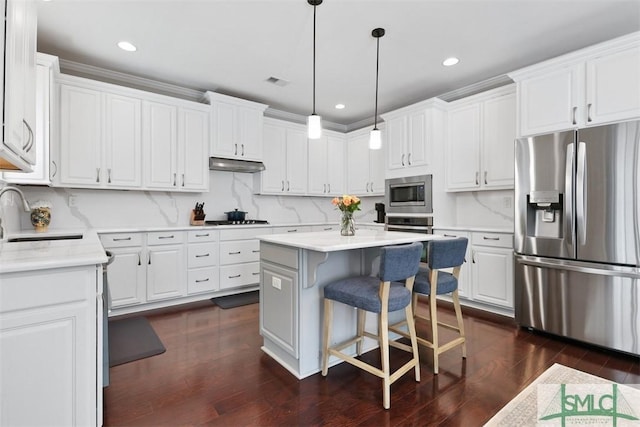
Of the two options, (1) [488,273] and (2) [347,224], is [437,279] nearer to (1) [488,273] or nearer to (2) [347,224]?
(2) [347,224]

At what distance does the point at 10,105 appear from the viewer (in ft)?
4.07

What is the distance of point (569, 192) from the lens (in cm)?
268

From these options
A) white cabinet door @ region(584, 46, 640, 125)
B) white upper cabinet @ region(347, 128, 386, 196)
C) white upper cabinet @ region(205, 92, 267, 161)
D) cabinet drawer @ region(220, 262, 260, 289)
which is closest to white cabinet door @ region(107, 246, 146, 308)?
cabinet drawer @ region(220, 262, 260, 289)

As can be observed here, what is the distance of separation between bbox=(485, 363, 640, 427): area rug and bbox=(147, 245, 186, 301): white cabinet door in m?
3.44

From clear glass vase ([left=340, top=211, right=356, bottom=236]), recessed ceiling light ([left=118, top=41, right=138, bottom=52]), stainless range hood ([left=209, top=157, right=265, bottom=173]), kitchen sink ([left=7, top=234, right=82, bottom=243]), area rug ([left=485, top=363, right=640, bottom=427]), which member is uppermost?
recessed ceiling light ([left=118, top=41, right=138, bottom=52])

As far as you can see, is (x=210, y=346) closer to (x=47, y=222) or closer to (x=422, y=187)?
(x=47, y=222)

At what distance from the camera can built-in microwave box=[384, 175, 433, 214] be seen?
4085 mm

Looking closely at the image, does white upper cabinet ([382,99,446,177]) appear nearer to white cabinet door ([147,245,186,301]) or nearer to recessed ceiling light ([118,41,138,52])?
white cabinet door ([147,245,186,301])

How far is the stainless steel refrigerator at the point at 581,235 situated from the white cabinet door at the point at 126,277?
3.88 metres

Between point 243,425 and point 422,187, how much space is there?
10.9 feet

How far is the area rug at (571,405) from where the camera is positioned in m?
1.07

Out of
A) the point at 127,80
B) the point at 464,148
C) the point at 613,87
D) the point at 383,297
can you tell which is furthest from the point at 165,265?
the point at 613,87

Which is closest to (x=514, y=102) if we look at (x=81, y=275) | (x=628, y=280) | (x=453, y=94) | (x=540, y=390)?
(x=453, y=94)

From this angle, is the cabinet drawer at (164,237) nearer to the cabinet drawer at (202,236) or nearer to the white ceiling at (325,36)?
the cabinet drawer at (202,236)
